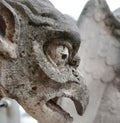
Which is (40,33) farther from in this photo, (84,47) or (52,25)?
(84,47)

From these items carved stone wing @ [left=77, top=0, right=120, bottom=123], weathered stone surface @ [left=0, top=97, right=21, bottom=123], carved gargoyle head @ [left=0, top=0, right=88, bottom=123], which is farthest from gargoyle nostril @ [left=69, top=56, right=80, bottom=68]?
carved stone wing @ [left=77, top=0, right=120, bottom=123]

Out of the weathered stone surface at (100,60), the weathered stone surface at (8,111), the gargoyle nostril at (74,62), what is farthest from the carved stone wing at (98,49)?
the gargoyle nostril at (74,62)

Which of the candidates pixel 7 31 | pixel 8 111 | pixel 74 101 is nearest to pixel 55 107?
pixel 74 101

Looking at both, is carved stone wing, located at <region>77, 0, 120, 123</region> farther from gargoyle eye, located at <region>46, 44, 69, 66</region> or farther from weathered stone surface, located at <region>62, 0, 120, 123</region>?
gargoyle eye, located at <region>46, 44, 69, 66</region>

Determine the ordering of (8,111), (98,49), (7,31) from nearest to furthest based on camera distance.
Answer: (7,31), (8,111), (98,49)

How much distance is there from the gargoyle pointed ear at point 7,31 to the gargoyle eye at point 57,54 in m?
0.07

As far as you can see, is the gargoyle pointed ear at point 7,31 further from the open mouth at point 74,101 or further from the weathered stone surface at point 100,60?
the weathered stone surface at point 100,60

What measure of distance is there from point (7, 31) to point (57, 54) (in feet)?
0.35

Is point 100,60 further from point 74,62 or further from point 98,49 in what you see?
point 74,62

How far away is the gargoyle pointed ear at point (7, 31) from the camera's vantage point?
91cm

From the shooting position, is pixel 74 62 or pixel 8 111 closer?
pixel 74 62

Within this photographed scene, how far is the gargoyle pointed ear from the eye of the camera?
0.91 metres

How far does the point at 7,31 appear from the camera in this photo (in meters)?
0.92

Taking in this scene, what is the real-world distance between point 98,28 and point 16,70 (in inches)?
37.9
